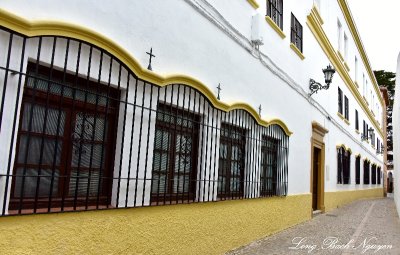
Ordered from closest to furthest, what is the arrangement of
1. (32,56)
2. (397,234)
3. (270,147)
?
(32,56) < (270,147) < (397,234)

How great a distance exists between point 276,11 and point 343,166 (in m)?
8.61

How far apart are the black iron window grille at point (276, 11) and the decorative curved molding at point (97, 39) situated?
3231 mm

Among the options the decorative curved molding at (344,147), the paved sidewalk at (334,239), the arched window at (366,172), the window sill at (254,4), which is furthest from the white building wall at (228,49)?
the arched window at (366,172)

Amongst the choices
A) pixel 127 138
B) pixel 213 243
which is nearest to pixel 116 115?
pixel 127 138

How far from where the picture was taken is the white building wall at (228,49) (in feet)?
11.6

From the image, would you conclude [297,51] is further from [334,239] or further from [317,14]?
[334,239]

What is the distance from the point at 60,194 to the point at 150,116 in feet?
4.21

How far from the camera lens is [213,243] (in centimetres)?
509

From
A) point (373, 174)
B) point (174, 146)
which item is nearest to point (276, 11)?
point (174, 146)

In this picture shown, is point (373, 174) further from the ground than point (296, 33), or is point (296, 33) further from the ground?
point (296, 33)

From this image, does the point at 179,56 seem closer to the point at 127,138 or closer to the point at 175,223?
the point at 127,138

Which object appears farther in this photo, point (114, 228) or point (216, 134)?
point (216, 134)

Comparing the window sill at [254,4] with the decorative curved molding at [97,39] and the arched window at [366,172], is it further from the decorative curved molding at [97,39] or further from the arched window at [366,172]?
the arched window at [366,172]

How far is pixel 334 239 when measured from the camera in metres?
7.01
